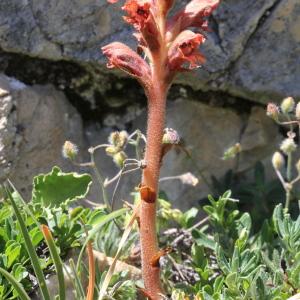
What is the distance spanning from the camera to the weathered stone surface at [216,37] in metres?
2.21

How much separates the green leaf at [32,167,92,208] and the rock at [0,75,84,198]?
295 mm

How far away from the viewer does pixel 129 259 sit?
2.06 metres

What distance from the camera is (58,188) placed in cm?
196

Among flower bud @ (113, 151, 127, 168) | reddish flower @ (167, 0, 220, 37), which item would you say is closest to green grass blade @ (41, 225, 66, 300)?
flower bud @ (113, 151, 127, 168)

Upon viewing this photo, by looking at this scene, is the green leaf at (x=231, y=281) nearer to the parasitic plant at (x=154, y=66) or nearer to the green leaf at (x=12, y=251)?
the parasitic plant at (x=154, y=66)

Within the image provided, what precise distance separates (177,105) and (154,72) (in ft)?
2.33

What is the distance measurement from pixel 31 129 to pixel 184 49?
0.75 metres

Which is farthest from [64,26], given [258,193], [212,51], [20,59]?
[258,193]

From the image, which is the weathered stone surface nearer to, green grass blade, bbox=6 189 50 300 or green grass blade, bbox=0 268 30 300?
green grass blade, bbox=6 189 50 300

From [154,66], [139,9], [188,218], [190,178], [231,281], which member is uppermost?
[139,9]

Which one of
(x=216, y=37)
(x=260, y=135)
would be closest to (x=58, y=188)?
(x=216, y=37)

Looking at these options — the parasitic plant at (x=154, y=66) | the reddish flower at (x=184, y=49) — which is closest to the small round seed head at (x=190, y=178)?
the parasitic plant at (x=154, y=66)

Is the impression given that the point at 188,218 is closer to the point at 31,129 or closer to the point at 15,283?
the point at 31,129

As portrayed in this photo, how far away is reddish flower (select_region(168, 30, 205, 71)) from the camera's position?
165 cm
